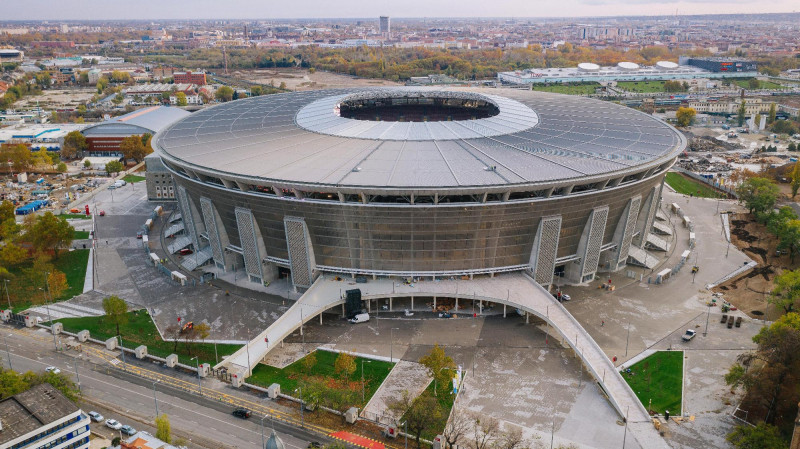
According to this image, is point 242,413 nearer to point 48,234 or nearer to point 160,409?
point 160,409

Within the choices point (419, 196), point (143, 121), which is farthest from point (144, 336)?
point (143, 121)

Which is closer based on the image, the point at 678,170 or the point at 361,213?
the point at 361,213

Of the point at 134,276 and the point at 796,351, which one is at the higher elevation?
the point at 796,351

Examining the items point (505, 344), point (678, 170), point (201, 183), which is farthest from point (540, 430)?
point (678, 170)

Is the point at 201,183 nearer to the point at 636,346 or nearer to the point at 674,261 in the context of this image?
the point at 636,346

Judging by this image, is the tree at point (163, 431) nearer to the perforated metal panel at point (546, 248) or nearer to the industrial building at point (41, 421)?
the industrial building at point (41, 421)

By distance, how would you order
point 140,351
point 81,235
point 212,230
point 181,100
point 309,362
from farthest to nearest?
1. point 181,100
2. point 81,235
3. point 212,230
4. point 140,351
5. point 309,362

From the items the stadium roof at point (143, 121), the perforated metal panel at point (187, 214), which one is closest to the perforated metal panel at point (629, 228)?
the perforated metal panel at point (187, 214)
